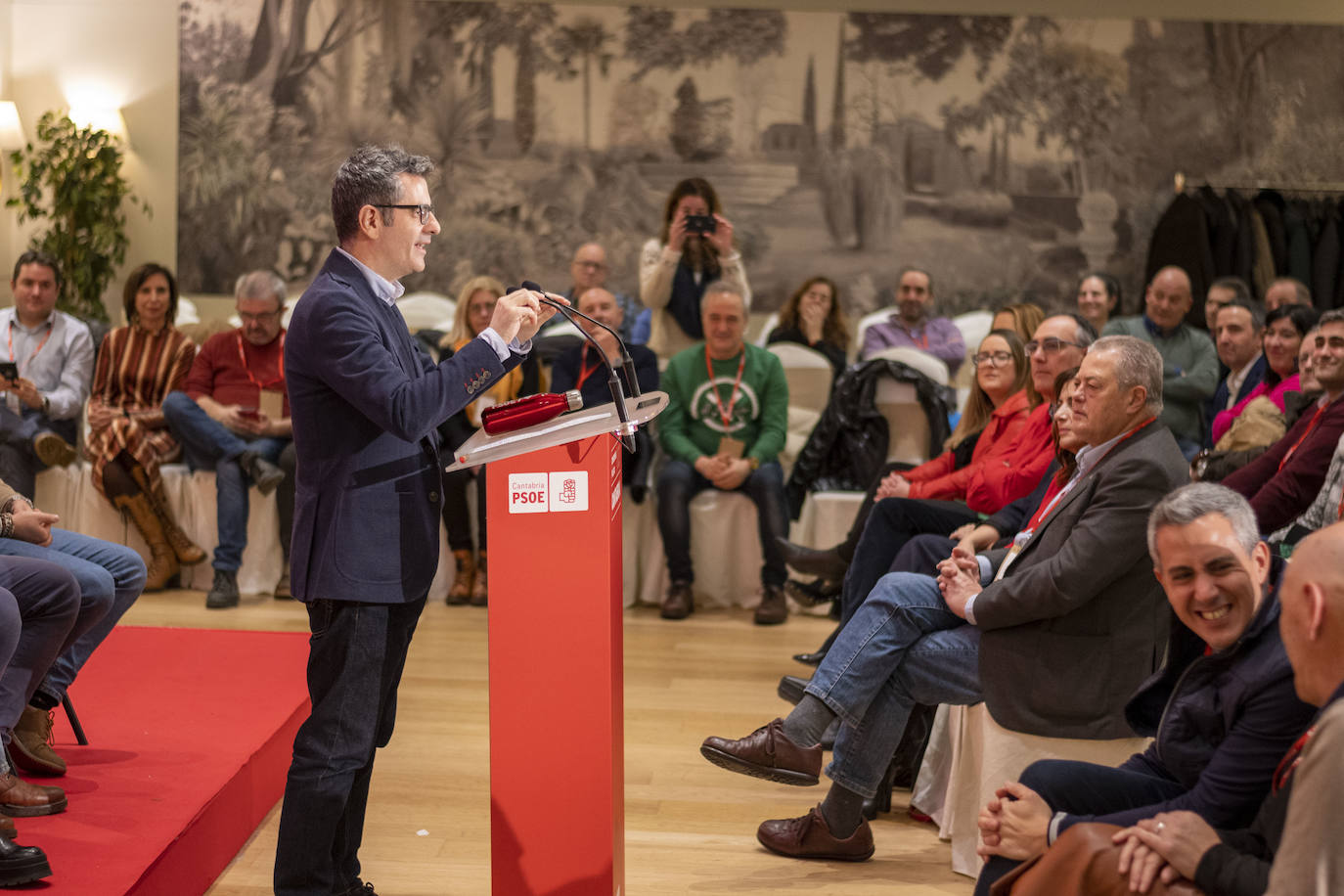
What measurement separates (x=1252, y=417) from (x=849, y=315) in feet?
12.9

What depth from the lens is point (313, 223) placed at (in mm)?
8555

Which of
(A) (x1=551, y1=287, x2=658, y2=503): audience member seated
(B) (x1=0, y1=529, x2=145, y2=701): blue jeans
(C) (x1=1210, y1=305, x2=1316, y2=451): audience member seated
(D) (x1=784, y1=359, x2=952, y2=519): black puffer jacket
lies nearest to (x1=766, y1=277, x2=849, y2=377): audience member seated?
(D) (x1=784, y1=359, x2=952, y2=519): black puffer jacket

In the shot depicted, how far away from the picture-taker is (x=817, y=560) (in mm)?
4703

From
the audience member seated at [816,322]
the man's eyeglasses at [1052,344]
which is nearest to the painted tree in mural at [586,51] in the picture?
the audience member seated at [816,322]

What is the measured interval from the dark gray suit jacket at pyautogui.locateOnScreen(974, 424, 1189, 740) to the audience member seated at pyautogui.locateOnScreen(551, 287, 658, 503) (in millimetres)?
2878

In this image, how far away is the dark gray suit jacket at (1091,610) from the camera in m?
2.87

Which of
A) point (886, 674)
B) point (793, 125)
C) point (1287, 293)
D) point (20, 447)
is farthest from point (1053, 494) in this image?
point (793, 125)

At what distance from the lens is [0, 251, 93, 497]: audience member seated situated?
235 inches

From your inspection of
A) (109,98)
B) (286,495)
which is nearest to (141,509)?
(286,495)

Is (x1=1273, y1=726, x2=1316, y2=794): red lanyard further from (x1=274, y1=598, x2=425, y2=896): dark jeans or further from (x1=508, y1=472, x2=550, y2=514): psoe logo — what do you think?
(x1=274, y1=598, x2=425, y2=896): dark jeans

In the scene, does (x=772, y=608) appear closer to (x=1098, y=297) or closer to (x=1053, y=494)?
(x=1053, y=494)

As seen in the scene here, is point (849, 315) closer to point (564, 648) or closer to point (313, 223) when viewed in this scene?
point (313, 223)

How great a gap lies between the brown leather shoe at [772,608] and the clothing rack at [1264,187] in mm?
A: 4222

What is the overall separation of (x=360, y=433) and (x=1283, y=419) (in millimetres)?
3547
